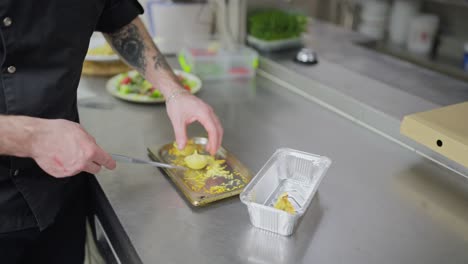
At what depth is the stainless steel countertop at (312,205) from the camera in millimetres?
849

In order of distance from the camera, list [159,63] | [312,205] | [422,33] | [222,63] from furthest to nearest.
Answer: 1. [422,33]
2. [222,63]
3. [159,63]
4. [312,205]

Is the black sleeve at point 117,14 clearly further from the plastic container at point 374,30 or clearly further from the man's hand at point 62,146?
the plastic container at point 374,30

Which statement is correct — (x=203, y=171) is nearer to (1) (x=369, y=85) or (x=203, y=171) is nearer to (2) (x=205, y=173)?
(2) (x=205, y=173)

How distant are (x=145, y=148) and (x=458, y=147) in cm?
74

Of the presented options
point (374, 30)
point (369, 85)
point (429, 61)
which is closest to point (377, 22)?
point (374, 30)

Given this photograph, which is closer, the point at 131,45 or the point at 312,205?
the point at 312,205

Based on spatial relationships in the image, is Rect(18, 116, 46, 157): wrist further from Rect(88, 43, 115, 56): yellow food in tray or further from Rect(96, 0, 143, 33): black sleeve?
Rect(88, 43, 115, 56): yellow food in tray

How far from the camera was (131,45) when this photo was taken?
1273mm

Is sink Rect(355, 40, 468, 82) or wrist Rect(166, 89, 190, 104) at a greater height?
wrist Rect(166, 89, 190, 104)

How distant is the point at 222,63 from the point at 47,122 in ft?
2.99

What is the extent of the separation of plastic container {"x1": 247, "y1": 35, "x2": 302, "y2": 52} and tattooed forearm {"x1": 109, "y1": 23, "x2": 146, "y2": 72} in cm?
61

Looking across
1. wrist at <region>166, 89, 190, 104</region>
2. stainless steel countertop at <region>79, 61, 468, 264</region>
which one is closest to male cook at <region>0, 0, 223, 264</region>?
wrist at <region>166, 89, 190, 104</region>

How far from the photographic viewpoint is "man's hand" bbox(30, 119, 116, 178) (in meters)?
0.83

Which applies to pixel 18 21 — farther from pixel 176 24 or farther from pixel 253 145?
pixel 176 24
